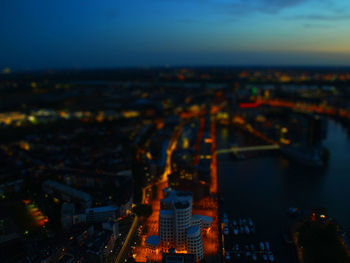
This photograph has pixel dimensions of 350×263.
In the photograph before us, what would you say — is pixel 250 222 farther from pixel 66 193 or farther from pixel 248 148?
pixel 248 148

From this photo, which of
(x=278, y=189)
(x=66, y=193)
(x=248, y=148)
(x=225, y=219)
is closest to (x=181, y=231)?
(x=225, y=219)

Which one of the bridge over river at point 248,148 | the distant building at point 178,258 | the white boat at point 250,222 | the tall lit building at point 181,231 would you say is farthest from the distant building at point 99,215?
the bridge over river at point 248,148

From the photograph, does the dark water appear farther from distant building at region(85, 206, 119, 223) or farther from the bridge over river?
distant building at region(85, 206, 119, 223)

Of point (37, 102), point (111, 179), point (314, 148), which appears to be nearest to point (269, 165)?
point (314, 148)

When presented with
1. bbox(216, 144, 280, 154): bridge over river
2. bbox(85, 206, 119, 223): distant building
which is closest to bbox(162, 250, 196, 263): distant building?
bbox(85, 206, 119, 223): distant building

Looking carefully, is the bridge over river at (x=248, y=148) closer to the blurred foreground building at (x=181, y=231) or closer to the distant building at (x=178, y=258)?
the blurred foreground building at (x=181, y=231)

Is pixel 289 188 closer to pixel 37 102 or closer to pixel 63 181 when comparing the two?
pixel 63 181
